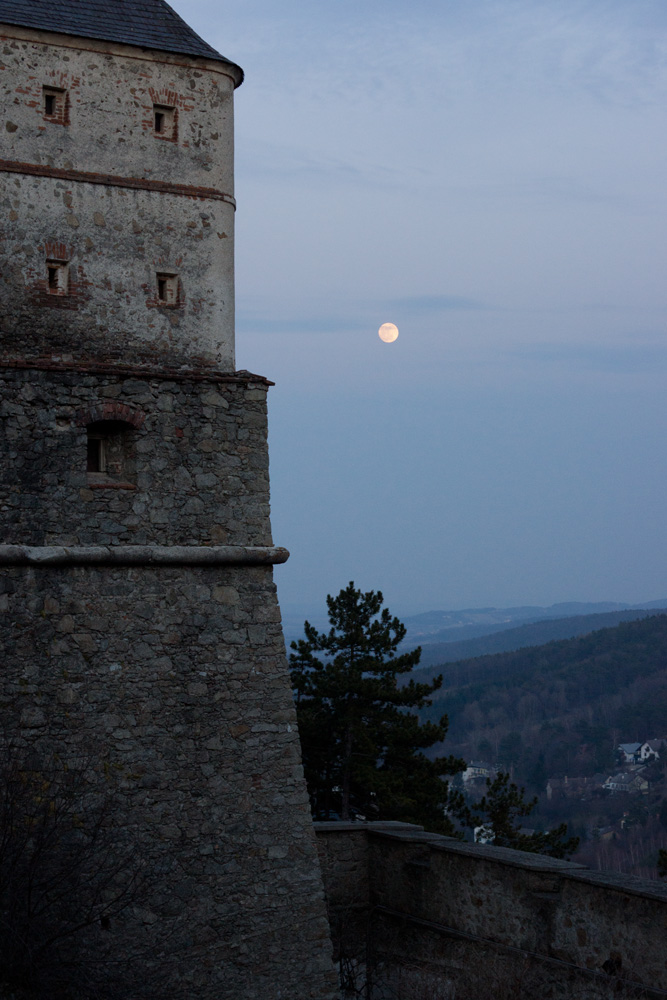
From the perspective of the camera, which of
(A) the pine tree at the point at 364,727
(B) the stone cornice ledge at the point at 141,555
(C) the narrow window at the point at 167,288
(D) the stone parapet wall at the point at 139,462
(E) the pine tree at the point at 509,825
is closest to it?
(B) the stone cornice ledge at the point at 141,555

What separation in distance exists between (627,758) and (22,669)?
90.2 metres

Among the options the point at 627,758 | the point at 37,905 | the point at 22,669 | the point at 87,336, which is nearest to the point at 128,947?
the point at 37,905

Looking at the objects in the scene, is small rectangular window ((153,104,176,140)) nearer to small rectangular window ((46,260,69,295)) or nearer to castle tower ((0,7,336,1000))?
castle tower ((0,7,336,1000))

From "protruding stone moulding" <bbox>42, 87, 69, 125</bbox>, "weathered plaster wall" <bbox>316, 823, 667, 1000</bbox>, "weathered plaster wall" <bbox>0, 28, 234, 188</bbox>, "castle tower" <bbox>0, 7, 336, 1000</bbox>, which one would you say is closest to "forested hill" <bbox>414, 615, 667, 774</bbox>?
"weathered plaster wall" <bbox>316, 823, 667, 1000</bbox>

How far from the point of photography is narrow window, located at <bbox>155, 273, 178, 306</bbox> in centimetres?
1254

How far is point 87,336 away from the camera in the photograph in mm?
12055

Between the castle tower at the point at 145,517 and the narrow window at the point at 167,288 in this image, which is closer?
the castle tower at the point at 145,517

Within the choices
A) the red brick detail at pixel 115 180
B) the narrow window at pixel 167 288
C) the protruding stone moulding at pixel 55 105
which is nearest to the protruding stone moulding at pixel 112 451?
the narrow window at pixel 167 288

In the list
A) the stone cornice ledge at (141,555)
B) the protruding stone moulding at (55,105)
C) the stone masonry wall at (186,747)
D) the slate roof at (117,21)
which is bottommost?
the stone masonry wall at (186,747)

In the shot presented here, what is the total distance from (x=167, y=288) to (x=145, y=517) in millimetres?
2531

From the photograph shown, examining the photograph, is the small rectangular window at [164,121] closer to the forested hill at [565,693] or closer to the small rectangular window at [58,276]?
the small rectangular window at [58,276]

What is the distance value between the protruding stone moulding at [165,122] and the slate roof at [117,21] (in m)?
0.58

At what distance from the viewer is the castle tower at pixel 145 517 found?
433 inches

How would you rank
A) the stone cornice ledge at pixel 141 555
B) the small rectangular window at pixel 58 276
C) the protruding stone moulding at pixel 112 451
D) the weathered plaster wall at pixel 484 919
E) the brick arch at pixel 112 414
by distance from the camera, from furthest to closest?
the small rectangular window at pixel 58 276 → the protruding stone moulding at pixel 112 451 → the brick arch at pixel 112 414 → the stone cornice ledge at pixel 141 555 → the weathered plaster wall at pixel 484 919
